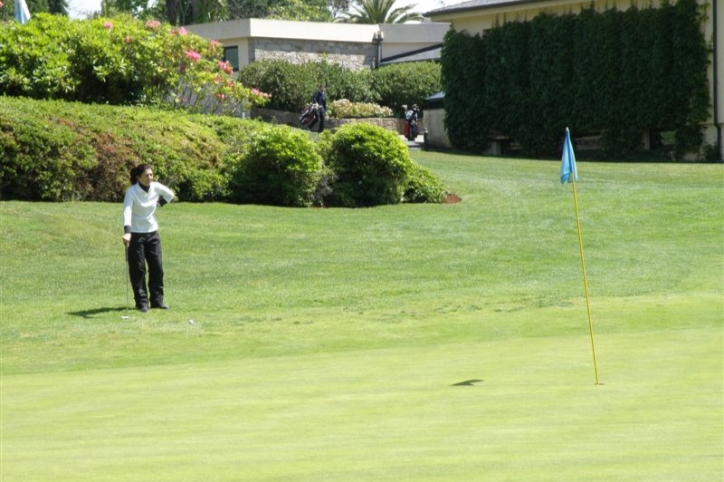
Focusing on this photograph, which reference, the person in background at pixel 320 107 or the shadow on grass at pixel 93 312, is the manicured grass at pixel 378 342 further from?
the person in background at pixel 320 107

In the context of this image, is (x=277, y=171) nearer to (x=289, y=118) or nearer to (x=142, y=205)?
(x=142, y=205)

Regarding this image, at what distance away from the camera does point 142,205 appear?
51.1 ft

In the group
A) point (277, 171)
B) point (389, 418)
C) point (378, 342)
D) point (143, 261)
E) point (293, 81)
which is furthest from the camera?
point (293, 81)

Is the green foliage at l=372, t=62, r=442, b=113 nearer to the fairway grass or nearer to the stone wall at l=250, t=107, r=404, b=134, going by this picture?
the stone wall at l=250, t=107, r=404, b=134

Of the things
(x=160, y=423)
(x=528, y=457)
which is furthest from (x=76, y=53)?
(x=528, y=457)

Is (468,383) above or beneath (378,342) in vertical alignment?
above

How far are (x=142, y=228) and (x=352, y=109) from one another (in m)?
32.5

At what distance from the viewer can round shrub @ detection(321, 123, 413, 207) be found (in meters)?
27.3

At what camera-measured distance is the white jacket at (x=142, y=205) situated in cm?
1546

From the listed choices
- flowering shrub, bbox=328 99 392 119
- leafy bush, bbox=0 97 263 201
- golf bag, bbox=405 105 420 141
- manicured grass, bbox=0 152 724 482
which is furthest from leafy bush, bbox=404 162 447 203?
golf bag, bbox=405 105 420 141

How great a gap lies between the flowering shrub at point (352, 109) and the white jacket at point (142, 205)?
31.7m

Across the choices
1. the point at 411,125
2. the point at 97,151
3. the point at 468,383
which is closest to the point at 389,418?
the point at 468,383

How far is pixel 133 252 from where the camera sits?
15.8 metres

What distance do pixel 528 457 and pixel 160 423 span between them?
9.36 ft
